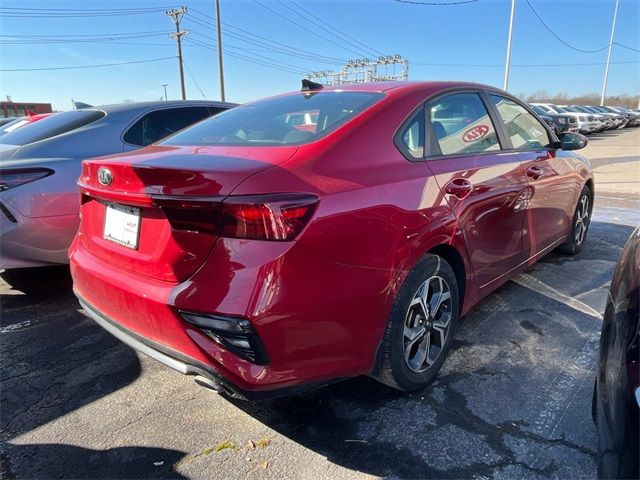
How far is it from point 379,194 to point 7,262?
2.83m

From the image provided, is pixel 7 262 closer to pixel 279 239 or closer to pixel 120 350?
pixel 120 350

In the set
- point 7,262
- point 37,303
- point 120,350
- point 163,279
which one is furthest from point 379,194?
point 37,303

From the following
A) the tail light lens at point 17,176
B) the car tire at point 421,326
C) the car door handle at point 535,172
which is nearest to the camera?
the car tire at point 421,326

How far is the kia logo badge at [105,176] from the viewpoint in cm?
200

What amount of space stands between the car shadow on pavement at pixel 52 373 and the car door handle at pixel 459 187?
188 centimetres

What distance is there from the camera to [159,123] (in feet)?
13.9

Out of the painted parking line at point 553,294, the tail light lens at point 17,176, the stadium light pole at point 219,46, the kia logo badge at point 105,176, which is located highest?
the stadium light pole at point 219,46

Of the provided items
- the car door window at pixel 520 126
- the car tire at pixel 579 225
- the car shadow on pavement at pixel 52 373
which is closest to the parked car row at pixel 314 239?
the car door window at pixel 520 126

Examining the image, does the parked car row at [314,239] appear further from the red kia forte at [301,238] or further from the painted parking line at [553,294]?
the painted parking line at [553,294]

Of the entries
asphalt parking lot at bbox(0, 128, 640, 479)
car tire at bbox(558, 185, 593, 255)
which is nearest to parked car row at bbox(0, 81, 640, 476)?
asphalt parking lot at bbox(0, 128, 640, 479)

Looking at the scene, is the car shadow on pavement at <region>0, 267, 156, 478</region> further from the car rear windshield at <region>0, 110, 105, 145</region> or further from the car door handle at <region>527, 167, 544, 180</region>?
the car door handle at <region>527, 167, 544, 180</region>

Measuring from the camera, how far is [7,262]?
3.23 m

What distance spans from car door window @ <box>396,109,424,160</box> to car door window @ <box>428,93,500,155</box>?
0.40 feet

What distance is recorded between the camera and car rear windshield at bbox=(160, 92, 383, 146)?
220 centimetres
